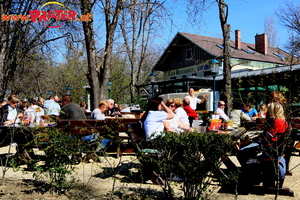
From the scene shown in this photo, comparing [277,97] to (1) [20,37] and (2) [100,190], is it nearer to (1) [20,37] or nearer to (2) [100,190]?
(2) [100,190]

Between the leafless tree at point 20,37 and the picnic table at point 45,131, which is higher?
the leafless tree at point 20,37

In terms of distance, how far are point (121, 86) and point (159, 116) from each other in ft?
75.4

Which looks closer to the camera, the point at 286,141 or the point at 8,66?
the point at 286,141

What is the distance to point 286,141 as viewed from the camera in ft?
11.4

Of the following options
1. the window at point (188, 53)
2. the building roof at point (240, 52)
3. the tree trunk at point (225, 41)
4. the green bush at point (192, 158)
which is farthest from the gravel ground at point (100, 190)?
the window at point (188, 53)

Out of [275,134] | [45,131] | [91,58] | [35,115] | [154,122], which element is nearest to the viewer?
[275,134]

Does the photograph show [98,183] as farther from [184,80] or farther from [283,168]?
[184,80]

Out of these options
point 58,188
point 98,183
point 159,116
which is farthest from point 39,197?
point 159,116

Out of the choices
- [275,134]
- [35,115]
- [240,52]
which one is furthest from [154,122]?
[240,52]

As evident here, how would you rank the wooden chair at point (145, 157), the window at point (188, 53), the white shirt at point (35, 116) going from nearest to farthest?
the wooden chair at point (145, 157) < the white shirt at point (35, 116) < the window at point (188, 53)

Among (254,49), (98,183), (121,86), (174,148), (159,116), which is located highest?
(254,49)

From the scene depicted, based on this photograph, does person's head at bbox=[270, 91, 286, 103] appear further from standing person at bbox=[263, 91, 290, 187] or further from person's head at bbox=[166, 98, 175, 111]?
person's head at bbox=[166, 98, 175, 111]

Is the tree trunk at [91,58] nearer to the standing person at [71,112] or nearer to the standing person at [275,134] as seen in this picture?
the standing person at [71,112]

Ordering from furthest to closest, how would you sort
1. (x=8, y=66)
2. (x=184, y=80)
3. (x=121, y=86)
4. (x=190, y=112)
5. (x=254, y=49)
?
(x=254, y=49)
(x=121, y=86)
(x=184, y=80)
(x=8, y=66)
(x=190, y=112)
